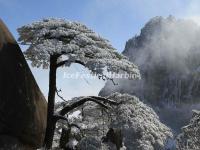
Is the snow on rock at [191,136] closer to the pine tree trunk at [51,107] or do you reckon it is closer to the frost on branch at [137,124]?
the frost on branch at [137,124]

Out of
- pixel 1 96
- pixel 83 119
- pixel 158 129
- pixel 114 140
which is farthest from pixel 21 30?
pixel 158 129

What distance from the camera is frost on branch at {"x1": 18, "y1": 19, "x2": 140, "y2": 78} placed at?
54.2 feet

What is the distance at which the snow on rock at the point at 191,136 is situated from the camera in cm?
4212

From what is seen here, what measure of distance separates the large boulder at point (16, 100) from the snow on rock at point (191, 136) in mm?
24504

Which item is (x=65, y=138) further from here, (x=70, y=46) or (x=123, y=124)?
(x=70, y=46)

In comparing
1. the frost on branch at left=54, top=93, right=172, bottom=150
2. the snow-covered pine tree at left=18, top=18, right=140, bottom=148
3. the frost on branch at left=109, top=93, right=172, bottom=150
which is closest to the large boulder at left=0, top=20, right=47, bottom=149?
the snow-covered pine tree at left=18, top=18, right=140, bottom=148

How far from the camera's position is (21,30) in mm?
18953

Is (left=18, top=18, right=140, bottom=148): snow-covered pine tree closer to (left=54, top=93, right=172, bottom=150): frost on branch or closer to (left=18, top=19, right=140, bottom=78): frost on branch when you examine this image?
(left=18, top=19, right=140, bottom=78): frost on branch

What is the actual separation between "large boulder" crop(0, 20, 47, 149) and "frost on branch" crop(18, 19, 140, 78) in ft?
1.94

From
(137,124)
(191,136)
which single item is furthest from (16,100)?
(191,136)

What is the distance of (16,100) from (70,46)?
3.17m

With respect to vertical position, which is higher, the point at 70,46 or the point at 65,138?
the point at 70,46

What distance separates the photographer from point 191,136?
4381cm

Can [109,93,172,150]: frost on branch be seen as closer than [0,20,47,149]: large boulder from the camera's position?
No
